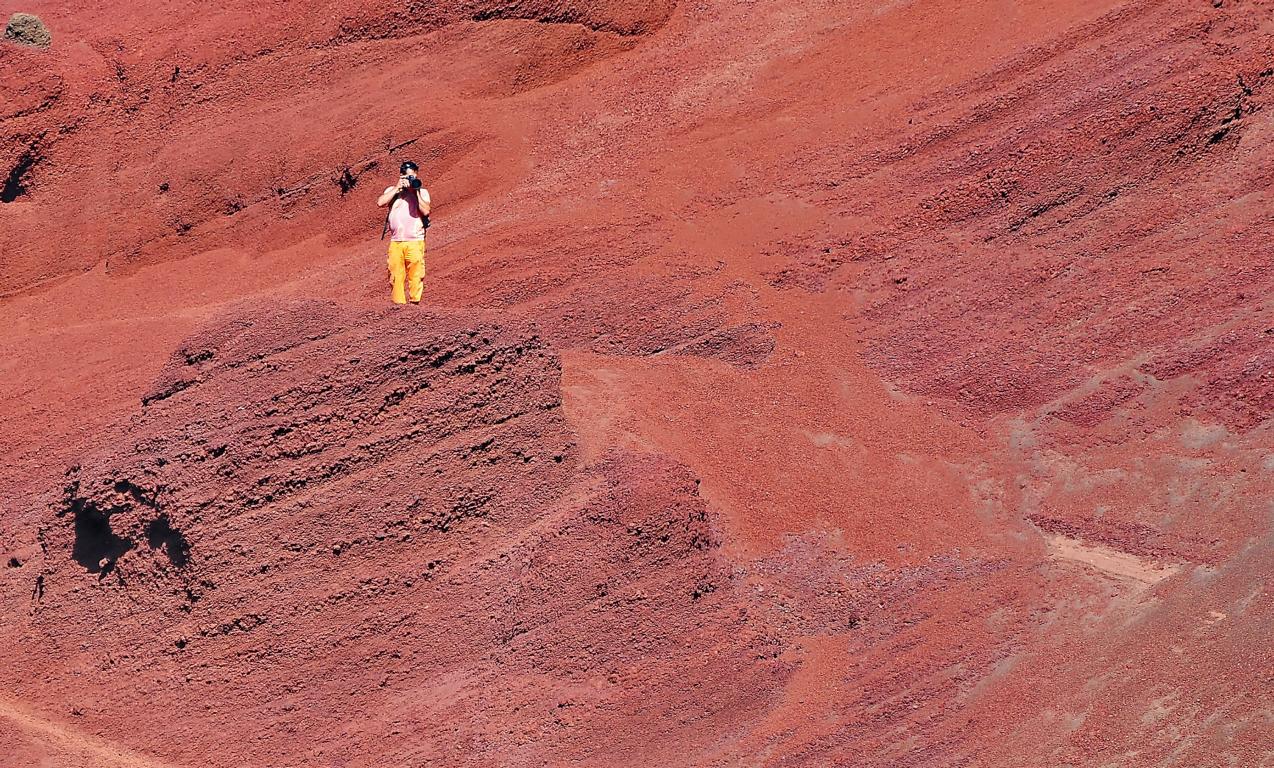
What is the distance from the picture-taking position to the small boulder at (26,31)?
67.4 feet

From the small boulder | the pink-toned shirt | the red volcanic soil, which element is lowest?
the red volcanic soil

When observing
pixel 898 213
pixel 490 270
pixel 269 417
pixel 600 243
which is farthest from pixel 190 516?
pixel 898 213

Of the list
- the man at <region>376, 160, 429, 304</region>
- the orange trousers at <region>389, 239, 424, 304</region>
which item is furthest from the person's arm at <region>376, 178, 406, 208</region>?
the orange trousers at <region>389, 239, 424, 304</region>

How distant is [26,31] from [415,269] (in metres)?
7.45

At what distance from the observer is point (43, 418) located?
63.8 feet

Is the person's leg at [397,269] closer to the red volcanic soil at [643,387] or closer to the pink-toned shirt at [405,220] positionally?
the pink-toned shirt at [405,220]

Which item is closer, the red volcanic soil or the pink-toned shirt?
the red volcanic soil

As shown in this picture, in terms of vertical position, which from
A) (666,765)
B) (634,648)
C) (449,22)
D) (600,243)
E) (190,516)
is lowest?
(666,765)

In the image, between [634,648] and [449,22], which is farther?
[449,22]

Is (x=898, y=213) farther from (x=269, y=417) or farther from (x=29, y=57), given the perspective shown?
(x=29, y=57)

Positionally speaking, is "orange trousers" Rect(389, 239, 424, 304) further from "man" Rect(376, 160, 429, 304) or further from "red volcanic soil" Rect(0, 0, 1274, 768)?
"red volcanic soil" Rect(0, 0, 1274, 768)

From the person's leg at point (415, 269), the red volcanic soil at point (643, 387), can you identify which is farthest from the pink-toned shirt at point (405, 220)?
the red volcanic soil at point (643, 387)

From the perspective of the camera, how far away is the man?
18.0 metres

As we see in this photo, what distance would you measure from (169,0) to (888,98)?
425 inches
